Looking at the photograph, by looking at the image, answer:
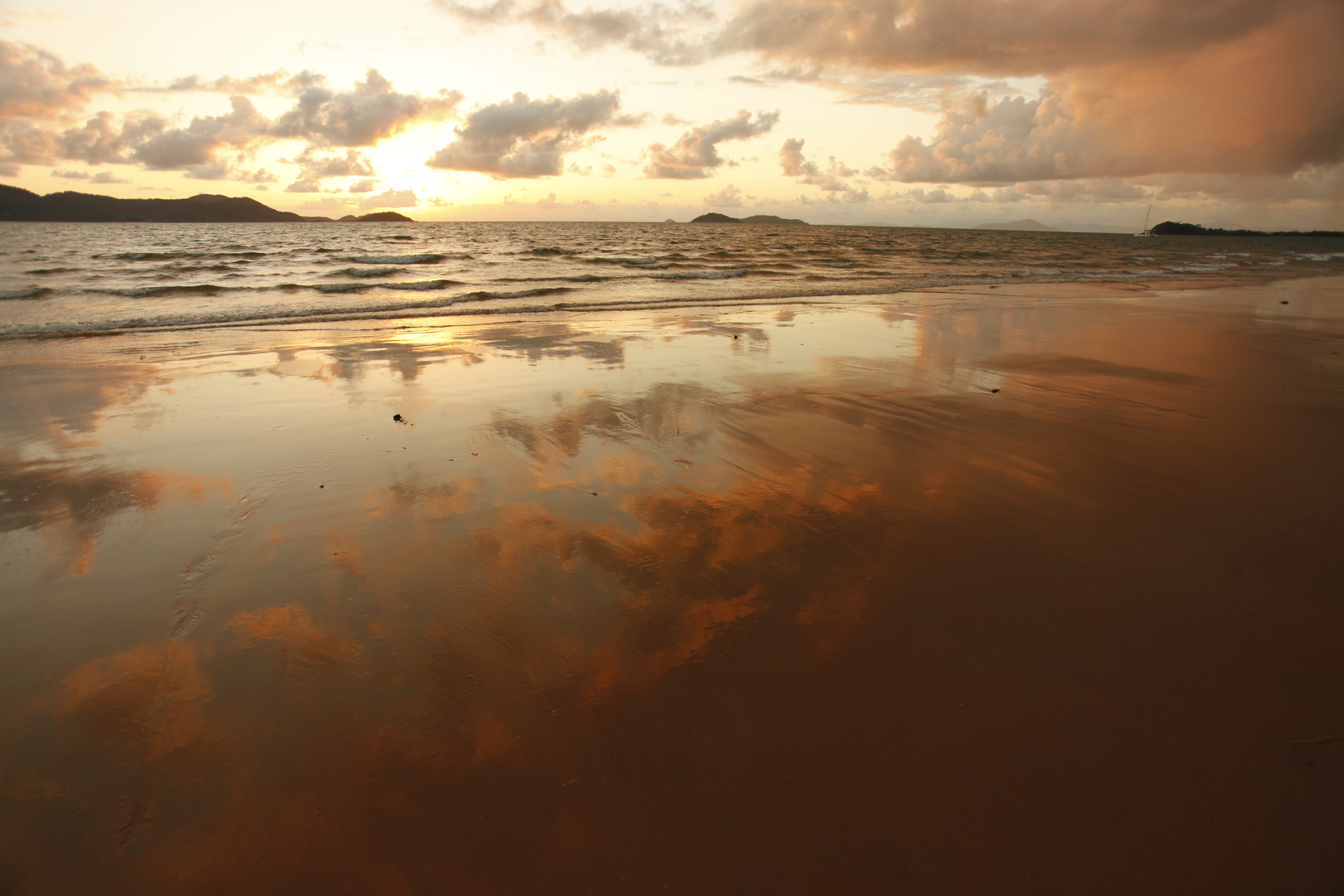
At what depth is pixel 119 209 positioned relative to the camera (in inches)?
5551

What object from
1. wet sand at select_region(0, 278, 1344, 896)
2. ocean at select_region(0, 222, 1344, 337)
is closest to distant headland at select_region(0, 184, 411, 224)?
ocean at select_region(0, 222, 1344, 337)

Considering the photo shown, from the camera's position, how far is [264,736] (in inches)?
88.6

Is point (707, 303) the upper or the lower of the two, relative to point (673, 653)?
upper

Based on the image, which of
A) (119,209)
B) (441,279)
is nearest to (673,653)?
(441,279)

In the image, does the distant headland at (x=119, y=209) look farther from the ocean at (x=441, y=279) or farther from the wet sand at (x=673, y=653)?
the wet sand at (x=673, y=653)

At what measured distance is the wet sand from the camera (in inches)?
73.1

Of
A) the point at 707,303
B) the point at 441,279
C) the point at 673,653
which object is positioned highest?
the point at 441,279

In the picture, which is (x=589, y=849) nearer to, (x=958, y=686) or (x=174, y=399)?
(x=958, y=686)

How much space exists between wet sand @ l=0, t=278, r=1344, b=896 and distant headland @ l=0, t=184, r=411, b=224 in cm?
16344

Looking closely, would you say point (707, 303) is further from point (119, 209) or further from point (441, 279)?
point (119, 209)

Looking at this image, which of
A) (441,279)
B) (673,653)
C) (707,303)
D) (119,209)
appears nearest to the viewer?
(673,653)

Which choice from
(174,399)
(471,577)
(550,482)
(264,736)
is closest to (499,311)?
(174,399)

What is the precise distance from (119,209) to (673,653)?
197m

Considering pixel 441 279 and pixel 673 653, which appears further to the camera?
pixel 441 279
